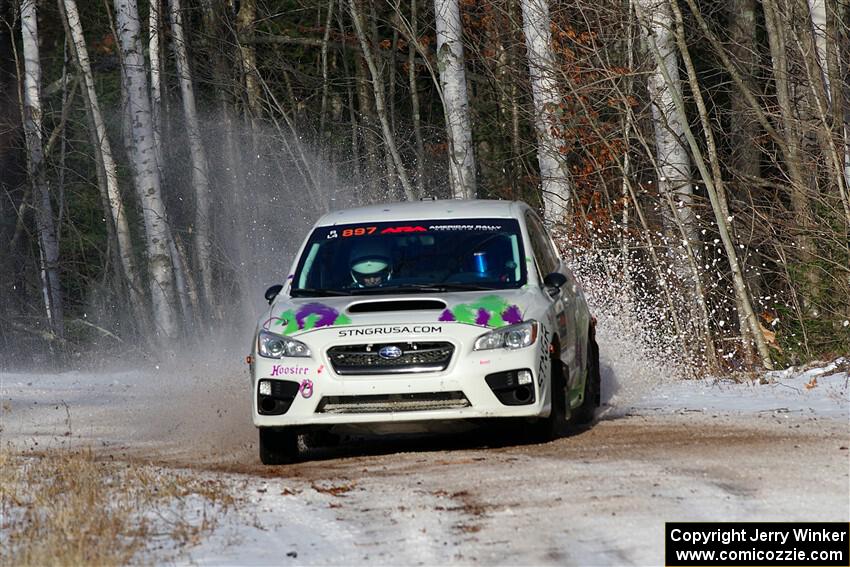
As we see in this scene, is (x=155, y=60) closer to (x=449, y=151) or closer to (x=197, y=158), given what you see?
(x=197, y=158)

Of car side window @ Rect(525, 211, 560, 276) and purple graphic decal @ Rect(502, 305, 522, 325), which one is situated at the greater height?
car side window @ Rect(525, 211, 560, 276)

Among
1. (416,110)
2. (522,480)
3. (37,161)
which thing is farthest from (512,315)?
(416,110)

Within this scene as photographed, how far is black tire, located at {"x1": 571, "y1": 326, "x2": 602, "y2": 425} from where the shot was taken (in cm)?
1198

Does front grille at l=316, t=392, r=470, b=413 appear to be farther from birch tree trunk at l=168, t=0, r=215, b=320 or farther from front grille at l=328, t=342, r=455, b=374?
birch tree trunk at l=168, t=0, r=215, b=320

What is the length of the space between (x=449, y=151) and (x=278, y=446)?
10.7m

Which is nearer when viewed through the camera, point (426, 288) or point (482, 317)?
point (482, 317)

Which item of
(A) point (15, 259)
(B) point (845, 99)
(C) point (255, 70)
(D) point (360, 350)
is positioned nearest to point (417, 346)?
(D) point (360, 350)

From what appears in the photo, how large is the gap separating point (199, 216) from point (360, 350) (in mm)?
20921

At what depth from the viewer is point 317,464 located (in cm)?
1013

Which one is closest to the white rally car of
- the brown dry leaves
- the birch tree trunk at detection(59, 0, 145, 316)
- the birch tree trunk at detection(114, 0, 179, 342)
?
the brown dry leaves

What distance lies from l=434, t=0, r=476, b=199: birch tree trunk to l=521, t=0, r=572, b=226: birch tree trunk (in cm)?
91

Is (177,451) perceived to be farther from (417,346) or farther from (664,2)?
(664,2)

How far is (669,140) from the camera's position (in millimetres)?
19344

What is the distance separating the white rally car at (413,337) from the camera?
9789mm
